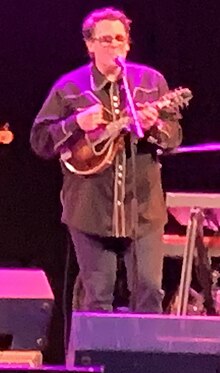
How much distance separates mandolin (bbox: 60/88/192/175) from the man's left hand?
0.42 ft

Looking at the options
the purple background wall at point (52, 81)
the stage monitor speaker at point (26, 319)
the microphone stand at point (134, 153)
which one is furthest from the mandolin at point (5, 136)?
the stage monitor speaker at point (26, 319)

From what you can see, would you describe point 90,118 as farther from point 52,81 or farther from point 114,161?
point 52,81

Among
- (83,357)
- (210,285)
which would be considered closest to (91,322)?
(83,357)

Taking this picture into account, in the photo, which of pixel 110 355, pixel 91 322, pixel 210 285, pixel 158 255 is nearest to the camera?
pixel 110 355

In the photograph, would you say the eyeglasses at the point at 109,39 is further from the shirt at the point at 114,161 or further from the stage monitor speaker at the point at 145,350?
the stage monitor speaker at the point at 145,350

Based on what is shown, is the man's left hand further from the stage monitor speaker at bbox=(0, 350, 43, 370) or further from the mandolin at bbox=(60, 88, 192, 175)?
the stage monitor speaker at bbox=(0, 350, 43, 370)

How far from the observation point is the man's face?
3.45 m

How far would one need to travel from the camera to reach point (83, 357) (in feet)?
6.49

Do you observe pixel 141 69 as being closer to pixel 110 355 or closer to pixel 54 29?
pixel 54 29

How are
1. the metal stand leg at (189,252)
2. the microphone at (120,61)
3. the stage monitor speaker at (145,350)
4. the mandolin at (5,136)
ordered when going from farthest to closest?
1. the mandolin at (5,136)
2. the metal stand leg at (189,252)
3. the microphone at (120,61)
4. the stage monitor speaker at (145,350)

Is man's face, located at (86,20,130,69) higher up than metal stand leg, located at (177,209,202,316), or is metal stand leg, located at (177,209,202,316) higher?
man's face, located at (86,20,130,69)

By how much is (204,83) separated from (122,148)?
138 cm

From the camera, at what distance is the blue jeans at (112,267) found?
351cm

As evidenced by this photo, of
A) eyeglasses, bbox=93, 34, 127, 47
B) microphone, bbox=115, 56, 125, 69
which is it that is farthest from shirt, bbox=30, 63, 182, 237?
microphone, bbox=115, 56, 125, 69
